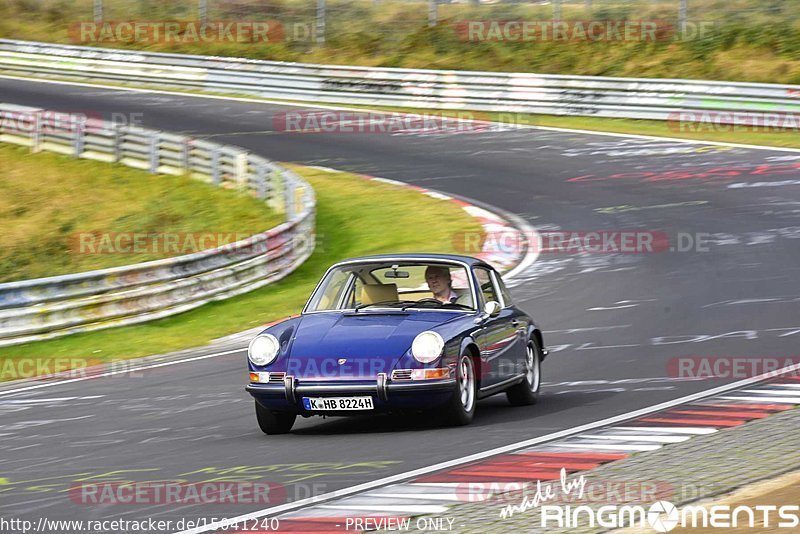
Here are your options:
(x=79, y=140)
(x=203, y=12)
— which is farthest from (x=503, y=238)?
(x=203, y=12)

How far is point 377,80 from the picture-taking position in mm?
33938

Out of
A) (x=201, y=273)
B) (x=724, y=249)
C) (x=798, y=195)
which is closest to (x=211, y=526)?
(x=201, y=273)

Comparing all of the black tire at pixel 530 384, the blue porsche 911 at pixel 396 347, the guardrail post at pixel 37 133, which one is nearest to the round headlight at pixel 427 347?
the blue porsche 911 at pixel 396 347

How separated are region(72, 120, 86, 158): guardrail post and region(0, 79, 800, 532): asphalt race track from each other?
3451 millimetres

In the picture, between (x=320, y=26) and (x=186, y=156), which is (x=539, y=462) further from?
(x=320, y=26)

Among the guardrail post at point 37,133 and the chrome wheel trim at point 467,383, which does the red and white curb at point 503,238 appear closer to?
the chrome wheel trim at point 467,383

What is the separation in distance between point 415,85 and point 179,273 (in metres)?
17.2

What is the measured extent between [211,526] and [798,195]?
17.3m

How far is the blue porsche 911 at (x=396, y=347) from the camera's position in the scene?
29.2 ft

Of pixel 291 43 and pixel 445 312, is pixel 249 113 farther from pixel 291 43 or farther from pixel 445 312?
pixel 445 312

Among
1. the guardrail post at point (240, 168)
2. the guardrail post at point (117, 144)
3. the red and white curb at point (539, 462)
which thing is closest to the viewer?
the red and white curb at point (539, 462)

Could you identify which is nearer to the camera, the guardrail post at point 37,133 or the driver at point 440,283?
the driver at point 440,283

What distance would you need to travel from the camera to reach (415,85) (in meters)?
33.2

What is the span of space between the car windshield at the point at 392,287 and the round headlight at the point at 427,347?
100 cm
